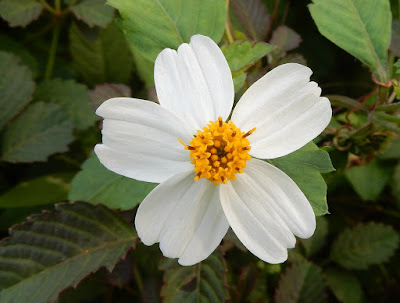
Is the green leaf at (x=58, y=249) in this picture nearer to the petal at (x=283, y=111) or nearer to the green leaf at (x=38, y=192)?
the green leaf at (x=38, y=192)

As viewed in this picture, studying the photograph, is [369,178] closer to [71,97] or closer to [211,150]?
[211,150]

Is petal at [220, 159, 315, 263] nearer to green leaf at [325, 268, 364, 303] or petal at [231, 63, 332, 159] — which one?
petal at [231, 63, 332, 159]

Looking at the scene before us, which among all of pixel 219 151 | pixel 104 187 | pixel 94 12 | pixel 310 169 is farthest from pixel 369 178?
pixel 94 12

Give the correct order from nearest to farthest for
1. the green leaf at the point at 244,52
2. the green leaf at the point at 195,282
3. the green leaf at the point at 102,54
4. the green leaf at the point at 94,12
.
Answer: the green leaf at the point at 244,52
the green leaf at the point at 195,282
the green leaf at the point at 94,12
the green leaf at the point at 102,54

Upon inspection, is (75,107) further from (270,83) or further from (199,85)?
(270,83)

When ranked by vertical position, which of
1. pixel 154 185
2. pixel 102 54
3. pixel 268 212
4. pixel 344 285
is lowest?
pixel 344 285

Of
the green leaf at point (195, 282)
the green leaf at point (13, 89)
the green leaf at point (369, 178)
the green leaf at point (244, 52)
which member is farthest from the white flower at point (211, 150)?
the green leaf at point (13, 89)
